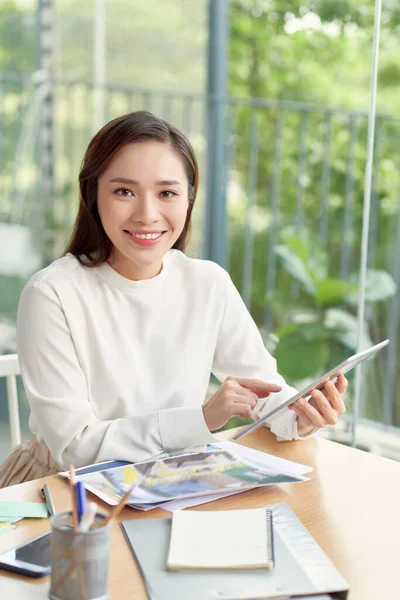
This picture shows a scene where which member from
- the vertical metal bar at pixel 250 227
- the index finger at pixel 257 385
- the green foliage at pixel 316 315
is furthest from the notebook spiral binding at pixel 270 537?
the vertical metal bar at pixel 250 227

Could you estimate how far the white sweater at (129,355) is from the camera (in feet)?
4.78

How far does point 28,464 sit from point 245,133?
297cm

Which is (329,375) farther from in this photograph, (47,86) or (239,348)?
(47,86)

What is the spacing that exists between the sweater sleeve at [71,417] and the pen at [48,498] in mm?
171

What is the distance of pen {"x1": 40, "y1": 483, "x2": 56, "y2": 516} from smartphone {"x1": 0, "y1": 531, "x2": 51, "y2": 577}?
0.31 feet

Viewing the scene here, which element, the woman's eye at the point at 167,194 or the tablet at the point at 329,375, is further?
the woman's eye at the point at 167,194

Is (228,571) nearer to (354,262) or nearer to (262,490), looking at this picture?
(262,490)

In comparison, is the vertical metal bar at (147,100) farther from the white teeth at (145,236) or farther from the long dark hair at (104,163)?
the white teeth at (145,236)

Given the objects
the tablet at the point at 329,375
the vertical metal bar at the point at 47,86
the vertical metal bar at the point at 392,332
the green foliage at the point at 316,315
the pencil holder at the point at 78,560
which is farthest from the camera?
the vertical metal bar at the point at 47,86

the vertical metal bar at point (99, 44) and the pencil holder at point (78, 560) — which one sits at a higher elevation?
the vertical metal bar at point (99, 44)

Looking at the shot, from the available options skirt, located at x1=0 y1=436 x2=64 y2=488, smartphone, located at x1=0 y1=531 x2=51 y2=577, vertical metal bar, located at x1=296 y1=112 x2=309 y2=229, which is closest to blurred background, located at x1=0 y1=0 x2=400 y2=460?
vertical metal bar, located at x1=296 y1=112 x2=309 y2=229

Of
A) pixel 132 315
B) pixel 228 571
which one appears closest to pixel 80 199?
pixel 132 315

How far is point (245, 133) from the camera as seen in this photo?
169 inches

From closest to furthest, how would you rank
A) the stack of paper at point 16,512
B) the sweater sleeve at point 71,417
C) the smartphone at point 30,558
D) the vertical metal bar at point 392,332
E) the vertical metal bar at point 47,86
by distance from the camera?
1. the smartphone at point 30,558
2. the stack of paper at point 16,512
3. the sweater sleeve at point 71,417
4. the vertical metal bar at point 392,332
5. the vertical metal bar at point 47,86
